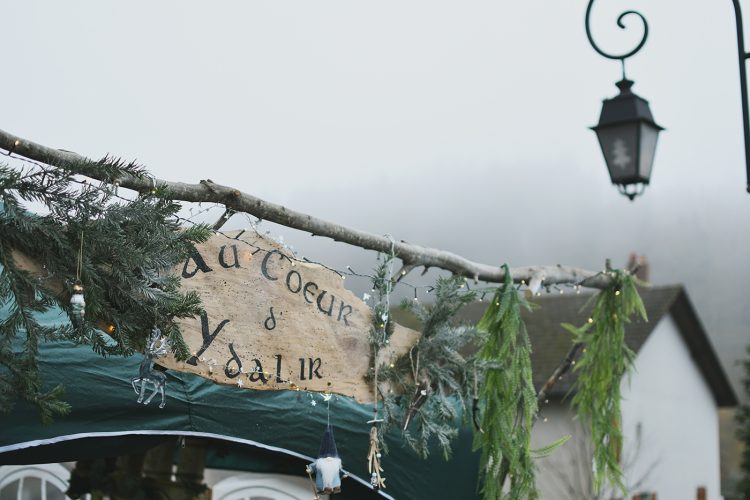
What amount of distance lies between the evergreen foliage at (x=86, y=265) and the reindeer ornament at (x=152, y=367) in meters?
0.04

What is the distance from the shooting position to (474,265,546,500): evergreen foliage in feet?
Answer: 16.2

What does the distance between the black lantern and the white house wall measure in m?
10.4

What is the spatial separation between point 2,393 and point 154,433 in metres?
1.01

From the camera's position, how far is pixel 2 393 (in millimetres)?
2844

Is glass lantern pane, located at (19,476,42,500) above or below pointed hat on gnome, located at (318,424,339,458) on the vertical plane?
below

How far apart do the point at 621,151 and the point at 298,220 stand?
241cm

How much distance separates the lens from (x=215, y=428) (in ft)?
13.2

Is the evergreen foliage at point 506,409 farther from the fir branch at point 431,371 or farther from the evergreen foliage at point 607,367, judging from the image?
the evergreen foliage at point 607,367

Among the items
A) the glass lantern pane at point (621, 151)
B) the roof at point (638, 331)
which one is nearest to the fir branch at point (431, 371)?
the glass lantern pane at point (621, 151)

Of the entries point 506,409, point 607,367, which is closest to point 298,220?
point 506,409

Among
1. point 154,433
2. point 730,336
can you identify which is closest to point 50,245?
point 154,433

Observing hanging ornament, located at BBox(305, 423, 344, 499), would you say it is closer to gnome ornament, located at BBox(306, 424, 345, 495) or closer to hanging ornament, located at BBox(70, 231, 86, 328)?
gnome ornament, located at BBox(306, 424, 345, 495)

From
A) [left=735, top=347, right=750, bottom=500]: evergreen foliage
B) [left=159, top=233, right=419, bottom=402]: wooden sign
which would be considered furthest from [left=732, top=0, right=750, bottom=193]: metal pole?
[left=735, top=347, right=750, bottom=500]: evergreen foliage

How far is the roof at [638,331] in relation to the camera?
654 inches
